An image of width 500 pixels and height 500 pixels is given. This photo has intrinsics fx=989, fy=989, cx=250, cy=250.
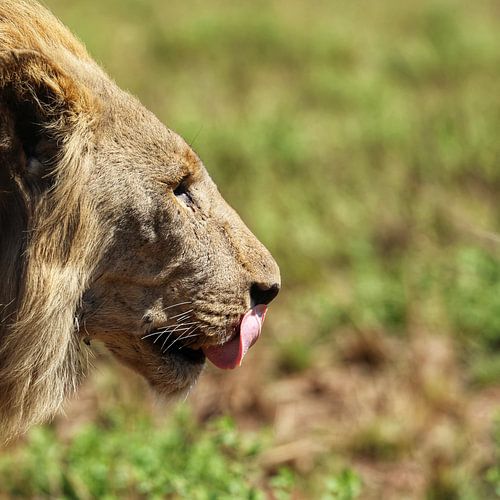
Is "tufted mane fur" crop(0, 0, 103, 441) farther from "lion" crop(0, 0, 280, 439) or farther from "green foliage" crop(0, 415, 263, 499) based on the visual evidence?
"green foliage" crop(0, 415, 263, 499)

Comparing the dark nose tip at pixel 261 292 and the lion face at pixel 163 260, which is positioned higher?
the lion face at pixel 163 260

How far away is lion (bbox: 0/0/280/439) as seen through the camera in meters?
2.40

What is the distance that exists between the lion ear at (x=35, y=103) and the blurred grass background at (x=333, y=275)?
3.13ft

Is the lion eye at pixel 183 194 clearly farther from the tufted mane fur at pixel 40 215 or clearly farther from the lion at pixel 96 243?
the tufted mane fur at pixel 40 215

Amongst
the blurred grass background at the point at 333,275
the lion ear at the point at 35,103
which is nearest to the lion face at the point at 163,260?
the lion ear at the point at 35,103

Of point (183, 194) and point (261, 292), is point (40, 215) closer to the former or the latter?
point (183, 194)

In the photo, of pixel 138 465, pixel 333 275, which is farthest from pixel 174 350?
pixel 333 275

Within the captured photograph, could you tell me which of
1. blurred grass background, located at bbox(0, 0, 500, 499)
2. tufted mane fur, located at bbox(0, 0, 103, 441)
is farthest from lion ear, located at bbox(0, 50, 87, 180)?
blurred grass background, located at bbox(0, 0, 500, 499)

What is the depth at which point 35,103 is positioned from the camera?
2352mm

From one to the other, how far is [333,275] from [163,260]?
2.84m

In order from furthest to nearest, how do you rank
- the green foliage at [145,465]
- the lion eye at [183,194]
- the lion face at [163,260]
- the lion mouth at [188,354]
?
the green foliage at [145,465]
the lion mouth at [188,354]
the lion eye at [183,194]
the lion face at [163,260]

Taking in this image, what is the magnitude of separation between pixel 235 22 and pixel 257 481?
6817 mm

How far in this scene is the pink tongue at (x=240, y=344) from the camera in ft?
9.06

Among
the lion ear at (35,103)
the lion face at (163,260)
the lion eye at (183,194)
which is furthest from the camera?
the lion eye at (183,194)
